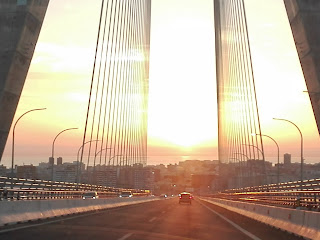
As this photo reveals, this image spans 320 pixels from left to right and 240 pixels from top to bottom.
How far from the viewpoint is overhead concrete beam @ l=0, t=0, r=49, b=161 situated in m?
25.0

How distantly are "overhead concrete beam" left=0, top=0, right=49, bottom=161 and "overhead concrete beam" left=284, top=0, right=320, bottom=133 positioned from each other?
1170 cm

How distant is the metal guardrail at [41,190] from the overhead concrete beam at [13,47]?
2280 mm

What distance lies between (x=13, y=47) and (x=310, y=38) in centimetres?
1313

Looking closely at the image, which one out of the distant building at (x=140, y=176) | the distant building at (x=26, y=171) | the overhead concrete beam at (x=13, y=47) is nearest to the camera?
the overhead concrete beam at (x=13, y=47)

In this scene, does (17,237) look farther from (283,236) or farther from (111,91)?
(111,91)

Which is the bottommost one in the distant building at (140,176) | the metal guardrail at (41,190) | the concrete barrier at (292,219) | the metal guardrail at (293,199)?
the concrete barrier at (292,219)

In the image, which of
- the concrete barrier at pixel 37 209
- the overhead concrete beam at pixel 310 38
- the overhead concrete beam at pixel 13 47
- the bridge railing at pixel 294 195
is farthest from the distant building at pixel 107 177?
the overhead concrete beam at pixel 310 38

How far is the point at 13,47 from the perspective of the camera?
25000 mm

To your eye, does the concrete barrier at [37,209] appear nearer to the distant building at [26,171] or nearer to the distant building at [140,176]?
the distant building at [26,171]

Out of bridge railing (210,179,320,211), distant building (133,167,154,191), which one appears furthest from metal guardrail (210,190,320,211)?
distant building (133,167,154,191)

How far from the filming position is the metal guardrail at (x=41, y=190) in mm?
24828

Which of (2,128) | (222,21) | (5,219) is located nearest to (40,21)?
(2,128)

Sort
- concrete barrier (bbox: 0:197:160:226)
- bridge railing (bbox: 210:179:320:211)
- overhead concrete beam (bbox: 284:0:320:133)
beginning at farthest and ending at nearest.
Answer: overhead concrete beam (bbox: 284:0:320:133) → bridge railing (bbox: 210:179:320:211) → concrete barrier (bbox: 0:197:160:226)

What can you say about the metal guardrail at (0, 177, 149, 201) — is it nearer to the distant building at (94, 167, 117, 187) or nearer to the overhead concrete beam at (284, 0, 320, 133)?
the distant building at (94, 167, 117, 187)
